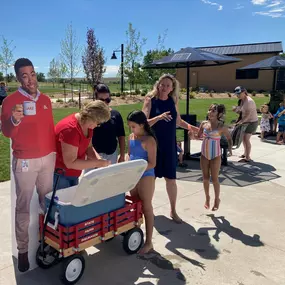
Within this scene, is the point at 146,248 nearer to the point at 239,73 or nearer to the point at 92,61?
the point at 92,61

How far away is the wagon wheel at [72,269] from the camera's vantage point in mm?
2689

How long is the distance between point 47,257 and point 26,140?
1.16 m

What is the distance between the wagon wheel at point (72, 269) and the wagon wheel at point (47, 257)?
0.24 meters

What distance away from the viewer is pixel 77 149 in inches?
107

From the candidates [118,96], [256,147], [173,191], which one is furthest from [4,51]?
[173,191]

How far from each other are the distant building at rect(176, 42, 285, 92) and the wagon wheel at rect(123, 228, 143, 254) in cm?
3475

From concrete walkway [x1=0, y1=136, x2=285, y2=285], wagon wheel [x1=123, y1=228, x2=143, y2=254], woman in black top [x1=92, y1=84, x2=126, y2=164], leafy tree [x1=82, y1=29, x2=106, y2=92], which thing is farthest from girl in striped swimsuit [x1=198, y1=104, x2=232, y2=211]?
leafy tree [x1=82, y1=29, x2=106, y2=92]

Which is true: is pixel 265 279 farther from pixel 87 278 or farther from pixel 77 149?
pixel 77 149

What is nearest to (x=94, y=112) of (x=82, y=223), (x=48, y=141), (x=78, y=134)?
(x=78, y=134)

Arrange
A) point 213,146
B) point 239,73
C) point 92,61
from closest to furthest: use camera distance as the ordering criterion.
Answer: point 213,146, point 92,61, point 239,73

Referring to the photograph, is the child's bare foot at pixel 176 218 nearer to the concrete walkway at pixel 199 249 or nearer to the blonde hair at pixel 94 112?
the concrete walkway at pixel 199 249

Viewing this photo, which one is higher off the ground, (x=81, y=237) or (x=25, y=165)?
(x=25, y=165)

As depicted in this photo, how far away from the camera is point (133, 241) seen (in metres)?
3.29

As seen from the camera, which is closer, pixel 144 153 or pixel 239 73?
pixel 144 153
